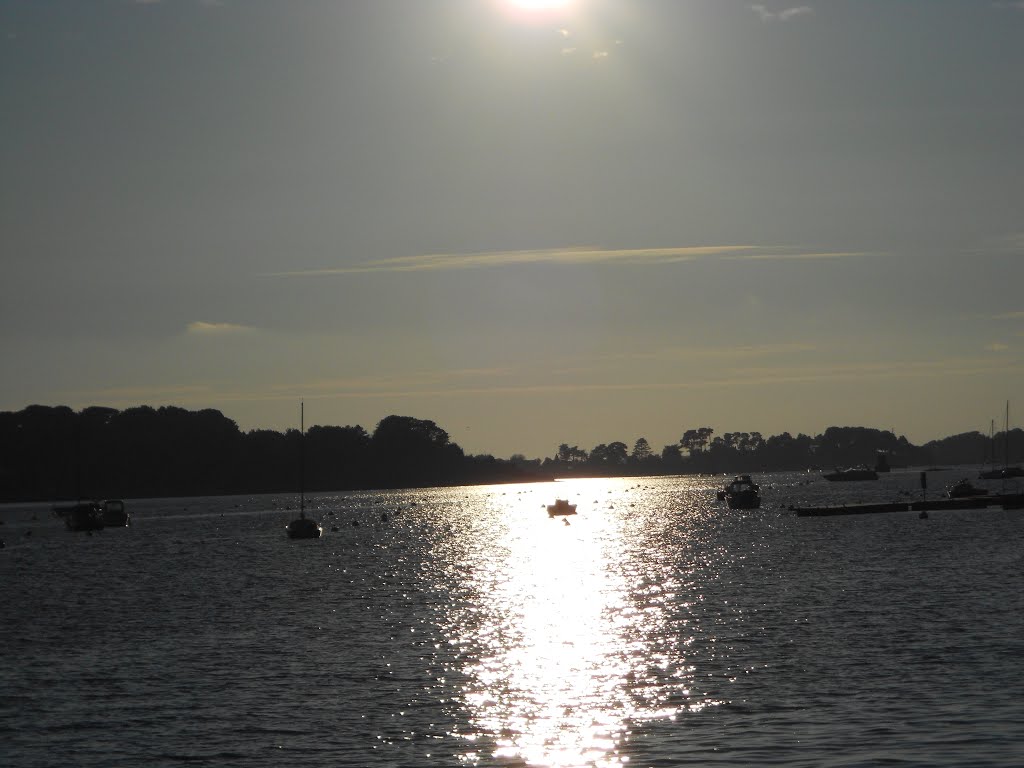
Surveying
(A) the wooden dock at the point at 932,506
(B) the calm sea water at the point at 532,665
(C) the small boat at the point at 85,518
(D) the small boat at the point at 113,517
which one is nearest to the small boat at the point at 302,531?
(C) the small boat at the point at 85,518

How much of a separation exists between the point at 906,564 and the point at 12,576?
233 ft

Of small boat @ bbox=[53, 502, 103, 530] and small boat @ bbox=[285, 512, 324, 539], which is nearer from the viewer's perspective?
small boat @ bbox=[285, 512, 324, 539]

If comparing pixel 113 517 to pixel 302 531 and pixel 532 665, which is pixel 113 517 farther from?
pixel 532 665


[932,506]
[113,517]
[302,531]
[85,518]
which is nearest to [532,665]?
[302,531]

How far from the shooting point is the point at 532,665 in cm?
4747

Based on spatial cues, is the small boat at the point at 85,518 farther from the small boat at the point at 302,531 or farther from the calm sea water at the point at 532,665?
the calm sea water at the point at 532,665

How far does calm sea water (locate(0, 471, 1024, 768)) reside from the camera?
112 ft

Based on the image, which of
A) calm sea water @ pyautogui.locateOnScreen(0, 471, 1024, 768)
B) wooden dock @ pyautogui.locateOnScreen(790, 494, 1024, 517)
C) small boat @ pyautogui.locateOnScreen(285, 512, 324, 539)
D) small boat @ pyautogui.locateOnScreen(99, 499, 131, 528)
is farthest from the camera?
small boat @ pyautogui.locateOnScreen(99, 499, 131, 528)

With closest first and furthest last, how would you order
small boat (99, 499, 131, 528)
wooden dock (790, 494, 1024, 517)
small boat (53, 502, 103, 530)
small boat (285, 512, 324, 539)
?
small boat (285, 512, 324, 539) → wooden dock (790, 494, 1024, 517) → small boat (53, 502, 103, 530) → small boat (99, 499, 131, 528)

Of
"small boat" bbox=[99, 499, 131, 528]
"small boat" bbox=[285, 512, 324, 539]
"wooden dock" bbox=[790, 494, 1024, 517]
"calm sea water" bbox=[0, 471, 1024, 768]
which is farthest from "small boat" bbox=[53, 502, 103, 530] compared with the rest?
"wooden dock" bbox=[790, 494, 1024, 517]

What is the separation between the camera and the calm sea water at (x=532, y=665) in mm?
34062

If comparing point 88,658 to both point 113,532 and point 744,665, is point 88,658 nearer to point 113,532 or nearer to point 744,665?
point 744,665

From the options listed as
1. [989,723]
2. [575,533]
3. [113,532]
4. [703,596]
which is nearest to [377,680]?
[989,723]

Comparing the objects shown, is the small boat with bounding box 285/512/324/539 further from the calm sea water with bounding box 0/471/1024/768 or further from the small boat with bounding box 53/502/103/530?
the calm sea water with bounding box 0/471/1024/768
